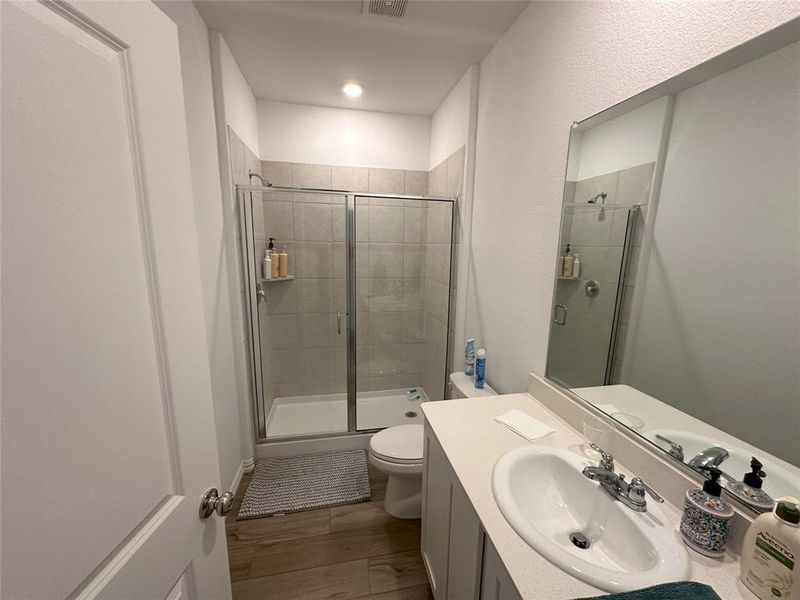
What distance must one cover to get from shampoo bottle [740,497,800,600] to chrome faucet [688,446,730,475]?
0.61ft

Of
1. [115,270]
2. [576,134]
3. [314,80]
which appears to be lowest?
[115,270]

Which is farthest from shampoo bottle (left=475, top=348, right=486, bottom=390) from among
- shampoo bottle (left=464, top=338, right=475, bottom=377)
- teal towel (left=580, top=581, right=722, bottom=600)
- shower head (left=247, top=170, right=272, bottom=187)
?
shower head (left=247, top=170, right=272, bottom=187)

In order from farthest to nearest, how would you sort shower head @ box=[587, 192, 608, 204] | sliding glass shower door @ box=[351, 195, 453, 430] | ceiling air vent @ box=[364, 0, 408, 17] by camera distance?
sliding glass shower door @ box=[351, 195, 453, 430], ceiling air vent @ box=[364, 0, 408, 17], shower head @ box=[587, 192, 608, 204]

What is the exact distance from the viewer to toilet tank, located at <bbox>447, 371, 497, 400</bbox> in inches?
67.2

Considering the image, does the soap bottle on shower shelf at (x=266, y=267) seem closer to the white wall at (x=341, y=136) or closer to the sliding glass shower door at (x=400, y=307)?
the sliding glass shower door at (x=400, y=307)

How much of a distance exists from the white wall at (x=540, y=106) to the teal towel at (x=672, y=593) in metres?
0.86

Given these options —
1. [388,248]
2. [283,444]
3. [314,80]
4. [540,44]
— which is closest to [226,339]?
[283,444]

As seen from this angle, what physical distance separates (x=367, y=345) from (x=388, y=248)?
88 cm

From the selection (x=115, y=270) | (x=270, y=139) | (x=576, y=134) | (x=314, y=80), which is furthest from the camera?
(x=270, y=139)

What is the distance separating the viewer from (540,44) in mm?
1316

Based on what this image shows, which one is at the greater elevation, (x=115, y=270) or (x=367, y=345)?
(x=115, y=270)

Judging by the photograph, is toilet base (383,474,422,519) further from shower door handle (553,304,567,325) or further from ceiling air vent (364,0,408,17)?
ceiling air vent (364,0,408,17)

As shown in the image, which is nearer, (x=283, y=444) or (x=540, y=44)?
(x=540, y=44)

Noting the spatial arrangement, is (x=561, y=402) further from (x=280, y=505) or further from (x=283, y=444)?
(x=283, y=444)
